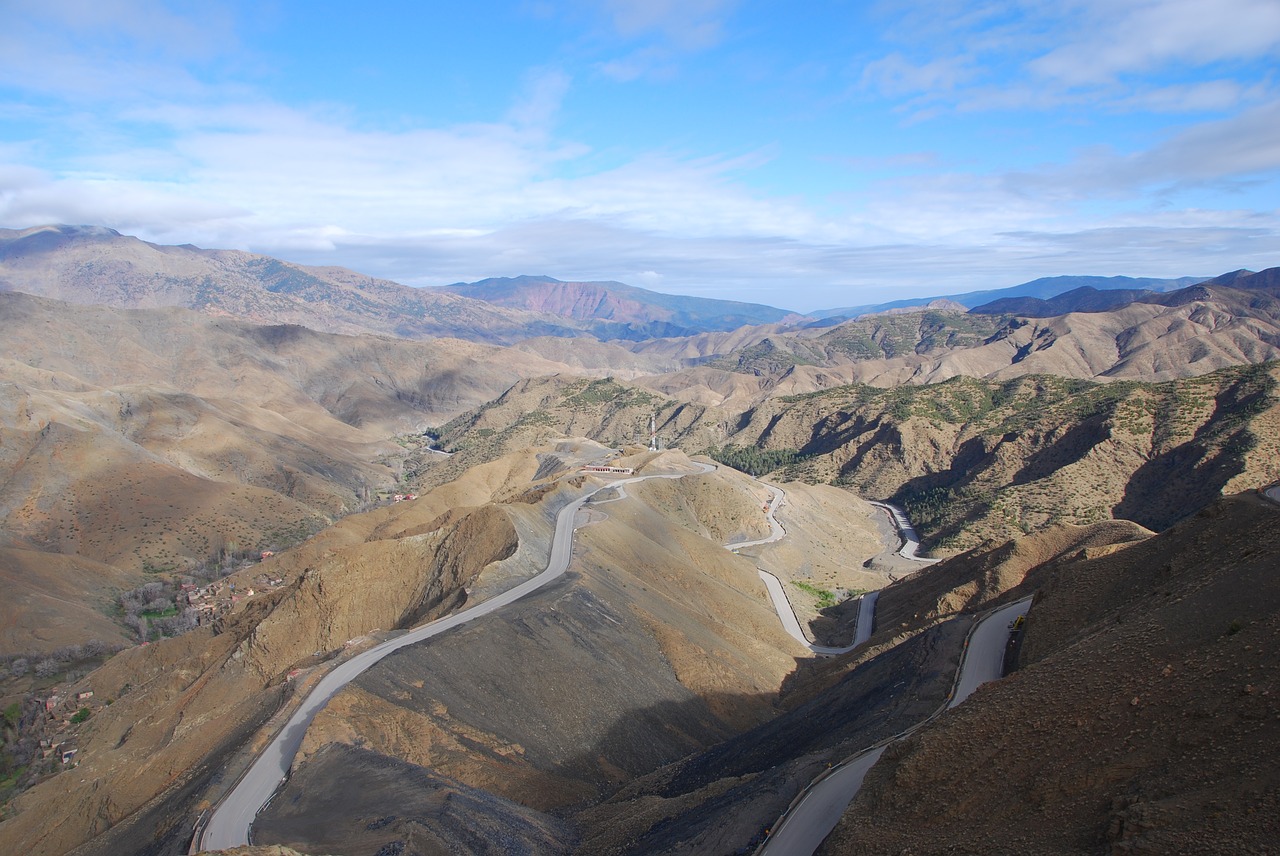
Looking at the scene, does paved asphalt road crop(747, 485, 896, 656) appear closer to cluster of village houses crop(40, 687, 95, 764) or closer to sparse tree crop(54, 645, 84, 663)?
cluster of village houses crop(40, 687, 95, 764)

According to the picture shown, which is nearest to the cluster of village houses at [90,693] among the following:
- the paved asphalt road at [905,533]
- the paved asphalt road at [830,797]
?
the paved asphalt road at [830,797]

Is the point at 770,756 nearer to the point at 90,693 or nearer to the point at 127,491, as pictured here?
the point at 90,693

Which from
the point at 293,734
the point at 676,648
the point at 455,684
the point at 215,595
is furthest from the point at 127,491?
the point at 676,648

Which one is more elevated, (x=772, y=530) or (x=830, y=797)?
(x=830, y=797)

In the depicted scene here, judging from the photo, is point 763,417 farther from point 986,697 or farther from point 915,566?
point 986,697

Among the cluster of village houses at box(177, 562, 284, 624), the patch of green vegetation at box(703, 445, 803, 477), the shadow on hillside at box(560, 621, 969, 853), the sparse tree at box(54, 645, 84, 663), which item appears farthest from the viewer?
the patch of green vegetation at box(703, 445, 803, 477)

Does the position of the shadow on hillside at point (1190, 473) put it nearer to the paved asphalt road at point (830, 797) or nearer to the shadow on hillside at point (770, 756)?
the shadow on hillside at point (770, 756)

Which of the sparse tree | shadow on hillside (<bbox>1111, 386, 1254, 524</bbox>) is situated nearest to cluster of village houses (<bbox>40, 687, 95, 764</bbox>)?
the sparse tree
